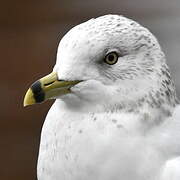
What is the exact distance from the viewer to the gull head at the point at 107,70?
4.75 ft

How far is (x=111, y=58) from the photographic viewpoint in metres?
1.48

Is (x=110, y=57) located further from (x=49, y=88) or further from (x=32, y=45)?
(x=32, y=45)

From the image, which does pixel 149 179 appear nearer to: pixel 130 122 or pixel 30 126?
pixel 130 122

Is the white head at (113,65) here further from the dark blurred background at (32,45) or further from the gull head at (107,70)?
the dark blurred background at (32,45)

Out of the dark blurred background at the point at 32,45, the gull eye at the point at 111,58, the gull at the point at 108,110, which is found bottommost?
the dark blurred background at the point at 32,45

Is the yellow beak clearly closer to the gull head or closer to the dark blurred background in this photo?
the gull head

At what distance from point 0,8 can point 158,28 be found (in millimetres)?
582

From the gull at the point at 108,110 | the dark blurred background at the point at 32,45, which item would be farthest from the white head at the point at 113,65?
the dark blurred background at the point at 32,45

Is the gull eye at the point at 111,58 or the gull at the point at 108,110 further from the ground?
the gull eye at the point at 111,58

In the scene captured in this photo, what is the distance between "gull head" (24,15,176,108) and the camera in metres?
1.45

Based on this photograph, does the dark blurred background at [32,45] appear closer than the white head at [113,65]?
No

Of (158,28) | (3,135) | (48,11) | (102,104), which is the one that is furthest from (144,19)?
(102,104)

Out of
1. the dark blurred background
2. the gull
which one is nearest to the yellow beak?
the gull

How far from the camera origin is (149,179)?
143 cm
